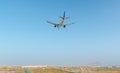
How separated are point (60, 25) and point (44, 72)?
6552 cm

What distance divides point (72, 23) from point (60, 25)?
476 centimetres

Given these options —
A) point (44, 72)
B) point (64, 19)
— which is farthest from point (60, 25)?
point (44, 72)

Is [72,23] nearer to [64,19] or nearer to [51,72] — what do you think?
[64,19]

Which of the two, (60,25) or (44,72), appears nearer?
(60,25)

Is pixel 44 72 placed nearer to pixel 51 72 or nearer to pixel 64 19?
pixel 51 72

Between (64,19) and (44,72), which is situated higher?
(64,19)

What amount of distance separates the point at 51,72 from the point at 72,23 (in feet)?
216

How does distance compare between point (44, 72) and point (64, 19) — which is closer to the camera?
point (64, 19)

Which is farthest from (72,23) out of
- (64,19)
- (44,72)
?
(44,72)

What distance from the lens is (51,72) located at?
13462 centimetres

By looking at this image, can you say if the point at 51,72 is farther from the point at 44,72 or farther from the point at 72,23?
the point at 72,23

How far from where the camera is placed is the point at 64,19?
73750 millimetres

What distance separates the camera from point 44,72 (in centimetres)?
13288

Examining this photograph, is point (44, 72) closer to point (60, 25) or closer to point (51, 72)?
point (51, 72)
